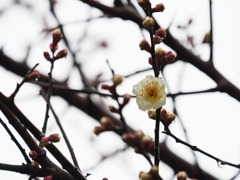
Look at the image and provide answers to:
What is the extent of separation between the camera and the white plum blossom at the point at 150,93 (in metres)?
1.26

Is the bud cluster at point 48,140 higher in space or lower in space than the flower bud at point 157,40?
lower

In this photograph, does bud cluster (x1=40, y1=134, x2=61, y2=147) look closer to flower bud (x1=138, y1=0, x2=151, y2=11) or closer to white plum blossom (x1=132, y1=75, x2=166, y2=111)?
white plum blossom (x1=132, y1=75, x2=166, y2=111)

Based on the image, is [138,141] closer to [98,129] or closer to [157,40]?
[98,129]

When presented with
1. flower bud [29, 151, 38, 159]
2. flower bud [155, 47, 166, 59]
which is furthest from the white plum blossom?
flower bud [29, 151, 38, 159]

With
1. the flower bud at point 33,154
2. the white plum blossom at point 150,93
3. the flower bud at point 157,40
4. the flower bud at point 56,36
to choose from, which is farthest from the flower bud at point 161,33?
the flower bud at point 33,154

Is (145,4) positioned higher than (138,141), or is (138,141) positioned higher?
(145,4)

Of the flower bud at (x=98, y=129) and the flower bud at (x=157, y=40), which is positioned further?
the flower bud at (x=98, y=129)

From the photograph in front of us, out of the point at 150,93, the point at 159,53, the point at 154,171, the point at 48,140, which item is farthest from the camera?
the point at 150,93

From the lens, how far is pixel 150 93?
4.60 feet

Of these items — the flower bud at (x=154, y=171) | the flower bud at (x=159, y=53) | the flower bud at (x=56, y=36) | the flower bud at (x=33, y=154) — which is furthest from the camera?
the flower bud at (x=56, y=36)

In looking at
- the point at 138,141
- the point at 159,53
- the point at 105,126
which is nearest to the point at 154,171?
the point at 138,141

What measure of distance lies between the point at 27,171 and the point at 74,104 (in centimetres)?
194

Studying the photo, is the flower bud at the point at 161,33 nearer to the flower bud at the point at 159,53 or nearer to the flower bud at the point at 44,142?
the flower bud at the point at 159,53

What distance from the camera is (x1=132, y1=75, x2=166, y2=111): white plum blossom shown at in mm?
1264
